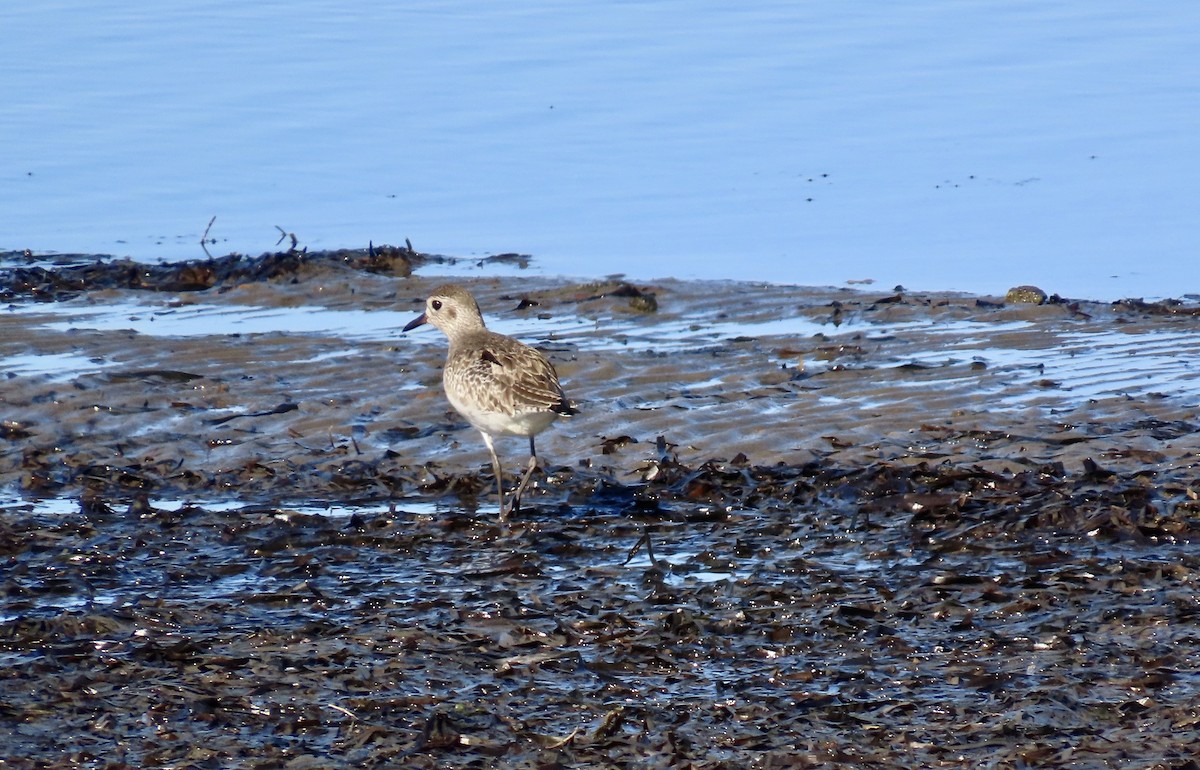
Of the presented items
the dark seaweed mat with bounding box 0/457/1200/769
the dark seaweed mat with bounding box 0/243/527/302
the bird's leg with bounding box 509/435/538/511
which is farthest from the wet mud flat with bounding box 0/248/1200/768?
the dark seaweed mat with bounding box 0/243/527/302

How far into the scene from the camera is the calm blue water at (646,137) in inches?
571

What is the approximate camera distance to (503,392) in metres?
8.16

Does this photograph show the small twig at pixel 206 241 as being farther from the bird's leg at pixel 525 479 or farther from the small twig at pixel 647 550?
the small twig at pixel 647 550

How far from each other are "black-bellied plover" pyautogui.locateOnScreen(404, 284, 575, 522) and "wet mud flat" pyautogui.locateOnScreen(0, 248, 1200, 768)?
0.34 metres

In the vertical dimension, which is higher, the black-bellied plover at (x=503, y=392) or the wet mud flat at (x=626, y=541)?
the black-bellied plover at (x=503, y=392)

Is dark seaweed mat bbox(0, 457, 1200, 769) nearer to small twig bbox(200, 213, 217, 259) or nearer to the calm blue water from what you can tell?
the calm blue water

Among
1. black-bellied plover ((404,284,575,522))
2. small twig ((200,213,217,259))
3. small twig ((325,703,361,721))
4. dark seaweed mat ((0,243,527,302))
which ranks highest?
small twig ((200,213,217,259))

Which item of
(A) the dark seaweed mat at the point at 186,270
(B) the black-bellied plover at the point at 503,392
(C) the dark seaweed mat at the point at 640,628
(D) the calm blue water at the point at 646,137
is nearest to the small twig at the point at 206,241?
(D) the calm blue water at the point at 646,137

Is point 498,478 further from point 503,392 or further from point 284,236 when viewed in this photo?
point 284,236

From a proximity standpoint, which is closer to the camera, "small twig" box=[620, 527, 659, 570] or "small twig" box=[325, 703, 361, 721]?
"small twig" box=[325, 703, 361, 721]

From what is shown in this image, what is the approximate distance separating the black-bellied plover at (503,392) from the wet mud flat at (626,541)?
13.5 inches

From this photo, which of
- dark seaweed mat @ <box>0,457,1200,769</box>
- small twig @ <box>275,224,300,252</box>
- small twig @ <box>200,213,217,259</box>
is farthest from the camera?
small twig @ <box>200,213,217,259</box>

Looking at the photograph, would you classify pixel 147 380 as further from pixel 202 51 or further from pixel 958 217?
pixel 202 51

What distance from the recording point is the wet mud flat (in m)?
5.41
